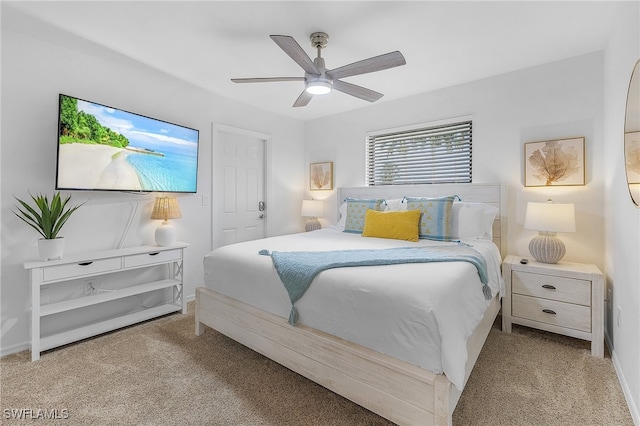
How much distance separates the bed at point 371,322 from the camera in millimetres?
1281

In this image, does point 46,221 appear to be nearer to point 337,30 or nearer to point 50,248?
point 50,248

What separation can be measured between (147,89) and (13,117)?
1075 millimetres

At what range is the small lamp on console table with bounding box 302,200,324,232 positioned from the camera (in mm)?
4328

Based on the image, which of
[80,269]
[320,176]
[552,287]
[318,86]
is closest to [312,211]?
[320,176]

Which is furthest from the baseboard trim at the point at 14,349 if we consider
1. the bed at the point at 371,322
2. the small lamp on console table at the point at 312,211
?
the small lamp on console table at the point at 312,211

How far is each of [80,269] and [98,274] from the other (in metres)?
0.14

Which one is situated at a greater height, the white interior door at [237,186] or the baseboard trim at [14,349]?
the white interior door at [237,186]

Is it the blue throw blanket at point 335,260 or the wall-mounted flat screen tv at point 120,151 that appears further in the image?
the wall-mounted flat screen tv at point 120,151

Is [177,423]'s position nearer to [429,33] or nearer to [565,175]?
[429,33]

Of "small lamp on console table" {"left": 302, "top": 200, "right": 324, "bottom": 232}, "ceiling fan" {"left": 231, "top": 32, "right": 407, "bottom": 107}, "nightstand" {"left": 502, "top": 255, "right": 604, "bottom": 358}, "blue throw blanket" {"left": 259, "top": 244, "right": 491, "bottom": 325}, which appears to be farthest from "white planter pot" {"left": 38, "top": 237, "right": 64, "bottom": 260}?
"nightstand" {"left": 502, "top": 255, "right": 604, "bottom": 358}

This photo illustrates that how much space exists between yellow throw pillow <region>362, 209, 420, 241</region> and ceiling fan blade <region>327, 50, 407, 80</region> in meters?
1.33

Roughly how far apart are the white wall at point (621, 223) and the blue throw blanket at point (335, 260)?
0.72 metres

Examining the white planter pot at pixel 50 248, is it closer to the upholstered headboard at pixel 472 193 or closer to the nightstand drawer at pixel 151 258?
the nightstand drawer at pixel 151 258

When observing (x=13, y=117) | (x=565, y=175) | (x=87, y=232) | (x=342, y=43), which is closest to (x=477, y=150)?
(x=565, y=175)
